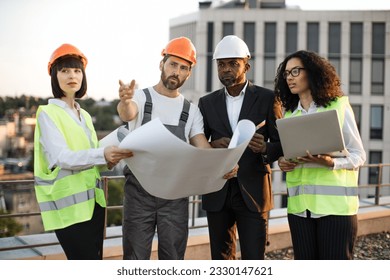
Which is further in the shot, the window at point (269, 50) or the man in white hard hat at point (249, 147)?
the window at point (269, 50)

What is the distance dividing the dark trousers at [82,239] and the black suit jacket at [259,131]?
31.4 inches

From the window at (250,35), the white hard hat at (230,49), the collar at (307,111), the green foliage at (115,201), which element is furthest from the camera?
the green foliage at (115,201)

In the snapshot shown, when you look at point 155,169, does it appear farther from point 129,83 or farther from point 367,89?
point 367,89

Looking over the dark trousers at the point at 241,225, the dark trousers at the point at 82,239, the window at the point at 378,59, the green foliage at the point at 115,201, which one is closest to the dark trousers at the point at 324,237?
the dark trousers at the point at 241,225

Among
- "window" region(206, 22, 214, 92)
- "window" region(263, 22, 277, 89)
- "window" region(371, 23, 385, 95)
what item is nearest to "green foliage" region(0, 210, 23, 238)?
"window" region(206, 22, 214, 92)

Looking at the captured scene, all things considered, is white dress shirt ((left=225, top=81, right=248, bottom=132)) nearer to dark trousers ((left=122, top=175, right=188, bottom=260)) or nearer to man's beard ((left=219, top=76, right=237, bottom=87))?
man's beard ((left=219, top=76, right=237, bottom=87))

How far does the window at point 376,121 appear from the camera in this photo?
33812mm

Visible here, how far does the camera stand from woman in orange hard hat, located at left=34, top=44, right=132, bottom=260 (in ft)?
7.98

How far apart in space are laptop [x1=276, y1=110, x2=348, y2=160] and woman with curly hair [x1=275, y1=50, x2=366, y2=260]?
59 mm

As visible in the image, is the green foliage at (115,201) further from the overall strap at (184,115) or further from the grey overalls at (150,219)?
the overall strap at (184,115)

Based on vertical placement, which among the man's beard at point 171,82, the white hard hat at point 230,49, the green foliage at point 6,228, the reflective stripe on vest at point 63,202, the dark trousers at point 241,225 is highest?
the white hard hat at point 230,49

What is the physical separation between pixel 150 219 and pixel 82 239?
1.45 ft

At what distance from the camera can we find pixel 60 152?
2.39 meters
